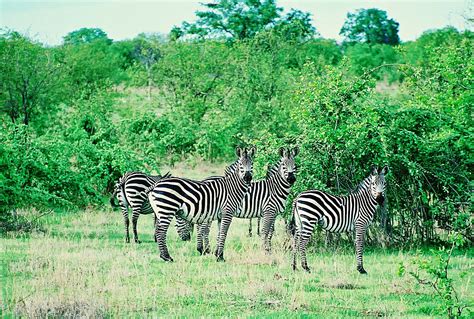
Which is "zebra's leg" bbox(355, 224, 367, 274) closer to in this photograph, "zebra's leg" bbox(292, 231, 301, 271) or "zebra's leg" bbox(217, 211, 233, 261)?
"zebra's leg" bbox(292, 231, 301, 271)

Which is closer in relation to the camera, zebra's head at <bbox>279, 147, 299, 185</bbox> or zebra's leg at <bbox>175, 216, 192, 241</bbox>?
zebra's head at <bbox>279, 147, 299, 185</bbox>

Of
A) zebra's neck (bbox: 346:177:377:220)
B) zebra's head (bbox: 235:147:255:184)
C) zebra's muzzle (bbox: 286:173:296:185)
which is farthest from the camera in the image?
zebra's muzzle (bbox: 286:173:296:185)

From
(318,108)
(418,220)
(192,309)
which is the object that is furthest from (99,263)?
(418,220)

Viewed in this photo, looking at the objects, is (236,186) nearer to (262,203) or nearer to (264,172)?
(262,203)

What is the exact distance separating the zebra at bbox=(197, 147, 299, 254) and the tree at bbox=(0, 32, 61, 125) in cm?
1401

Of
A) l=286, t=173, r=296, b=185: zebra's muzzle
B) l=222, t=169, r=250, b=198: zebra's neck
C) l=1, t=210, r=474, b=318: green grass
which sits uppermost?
l=286, t=173, r=296, b=185: zebra's muzzle

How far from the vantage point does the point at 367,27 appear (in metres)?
93.6

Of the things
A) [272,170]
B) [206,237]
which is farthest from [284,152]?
[206,237]

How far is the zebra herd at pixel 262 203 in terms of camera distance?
12102 mm

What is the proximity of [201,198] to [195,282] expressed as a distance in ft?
7.60

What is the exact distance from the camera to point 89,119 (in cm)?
2273

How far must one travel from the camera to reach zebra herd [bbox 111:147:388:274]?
12102mm

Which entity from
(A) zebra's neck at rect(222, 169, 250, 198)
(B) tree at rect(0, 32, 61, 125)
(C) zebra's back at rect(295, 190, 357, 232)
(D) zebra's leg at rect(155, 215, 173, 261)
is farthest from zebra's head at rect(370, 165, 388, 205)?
(B) tree at rect(0, 32, 61, 125)

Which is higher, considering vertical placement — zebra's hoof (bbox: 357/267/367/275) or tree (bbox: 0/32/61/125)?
tree (bbox: 0/32/61/125)
